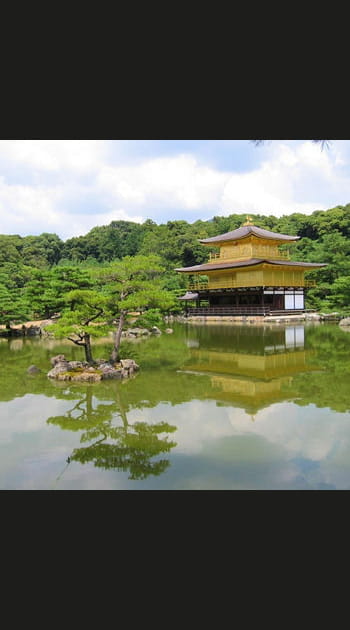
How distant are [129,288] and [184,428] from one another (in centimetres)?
474

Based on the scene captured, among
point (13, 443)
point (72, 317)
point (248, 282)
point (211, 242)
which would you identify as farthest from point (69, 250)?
point (13, 443)

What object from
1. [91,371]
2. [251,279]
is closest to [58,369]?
[91,371]

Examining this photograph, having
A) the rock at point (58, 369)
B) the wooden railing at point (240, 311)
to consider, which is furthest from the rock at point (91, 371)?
the wooden railing at point (240, 311)

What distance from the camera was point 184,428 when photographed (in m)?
5.09

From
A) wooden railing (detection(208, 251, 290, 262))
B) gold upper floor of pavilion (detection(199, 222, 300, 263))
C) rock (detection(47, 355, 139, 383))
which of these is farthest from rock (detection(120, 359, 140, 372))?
wooden railing (detection(208, 251, 290, 262))

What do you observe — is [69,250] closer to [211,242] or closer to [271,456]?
[211,242]

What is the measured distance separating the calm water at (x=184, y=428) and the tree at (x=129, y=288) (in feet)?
4.43

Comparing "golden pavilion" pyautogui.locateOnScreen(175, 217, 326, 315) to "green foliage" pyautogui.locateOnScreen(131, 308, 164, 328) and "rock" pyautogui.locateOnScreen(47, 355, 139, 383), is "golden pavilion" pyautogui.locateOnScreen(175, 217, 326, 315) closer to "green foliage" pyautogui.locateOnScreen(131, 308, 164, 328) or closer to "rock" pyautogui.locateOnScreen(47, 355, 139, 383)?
"green foliage" pyautogui.locateOnScreen(131, 308, 164, 328)

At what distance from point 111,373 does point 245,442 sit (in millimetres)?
4179

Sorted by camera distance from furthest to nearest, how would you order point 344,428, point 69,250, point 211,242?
point 69,250, point 211,242, point 344,428

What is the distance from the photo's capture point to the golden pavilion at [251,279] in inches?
961

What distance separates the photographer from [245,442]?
14.8 ft

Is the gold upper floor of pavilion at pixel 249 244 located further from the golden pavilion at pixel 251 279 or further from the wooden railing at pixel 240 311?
the wooden railing at pixel 240 311

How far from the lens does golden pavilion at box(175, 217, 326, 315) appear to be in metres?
24.4
